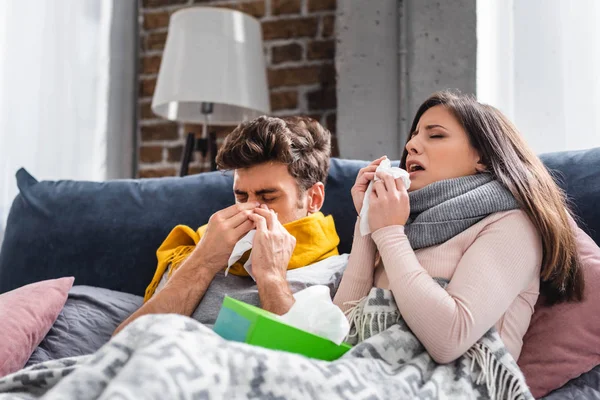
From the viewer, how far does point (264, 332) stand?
3.31 ft

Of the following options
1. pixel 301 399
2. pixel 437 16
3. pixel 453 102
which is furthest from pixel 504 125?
pixel 437 16

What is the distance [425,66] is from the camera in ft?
8.04

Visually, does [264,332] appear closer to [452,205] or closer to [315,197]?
[452,205]

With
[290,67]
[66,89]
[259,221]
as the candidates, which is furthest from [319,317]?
[66,89]

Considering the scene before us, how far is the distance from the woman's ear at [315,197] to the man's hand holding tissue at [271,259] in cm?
17

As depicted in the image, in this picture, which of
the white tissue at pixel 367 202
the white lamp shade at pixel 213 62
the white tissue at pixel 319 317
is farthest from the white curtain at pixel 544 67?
the white tissue at pixel 319 317

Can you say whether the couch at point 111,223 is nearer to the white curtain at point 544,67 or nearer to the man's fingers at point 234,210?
the man's fingers at point 234,210

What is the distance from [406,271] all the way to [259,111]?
1410 mm

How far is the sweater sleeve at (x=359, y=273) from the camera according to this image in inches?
55.6

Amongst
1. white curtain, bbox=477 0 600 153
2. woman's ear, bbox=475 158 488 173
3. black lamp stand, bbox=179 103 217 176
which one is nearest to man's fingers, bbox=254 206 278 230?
woman's ear, bbox=475 158 488 173

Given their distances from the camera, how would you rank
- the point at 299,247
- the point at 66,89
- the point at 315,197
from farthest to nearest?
the point at 66,89 → the point at 315,197 → the point at 299,247

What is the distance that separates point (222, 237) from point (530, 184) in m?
0.64

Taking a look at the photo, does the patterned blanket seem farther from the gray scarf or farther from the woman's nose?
the woman's nose

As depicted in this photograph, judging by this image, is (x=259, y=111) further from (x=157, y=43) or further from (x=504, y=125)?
(x=504, y=125)
